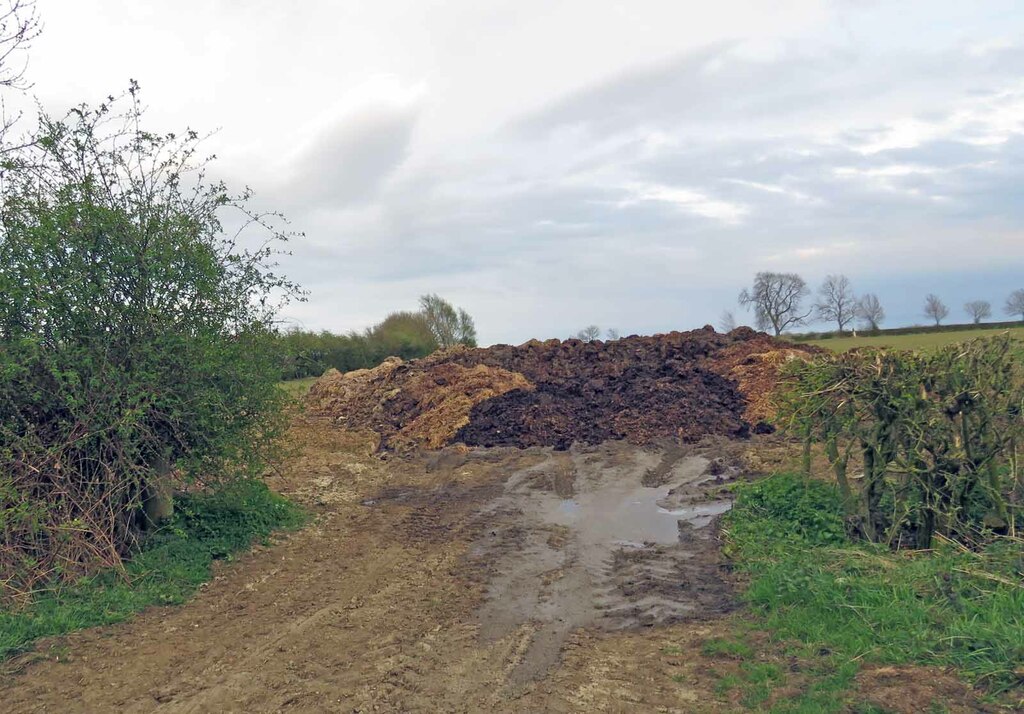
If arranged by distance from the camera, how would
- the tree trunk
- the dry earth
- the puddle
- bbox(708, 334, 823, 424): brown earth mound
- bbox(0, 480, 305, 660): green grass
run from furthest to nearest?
bbox(708, 334, 823, 424): brown earth mound < the tree trunk < the puddle < bbox(0, 480, 305, 660): green grass < the dry earth

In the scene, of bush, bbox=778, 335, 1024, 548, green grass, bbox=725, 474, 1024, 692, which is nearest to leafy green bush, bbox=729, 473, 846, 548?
green grass, bbox=725, 474, 1024, 692

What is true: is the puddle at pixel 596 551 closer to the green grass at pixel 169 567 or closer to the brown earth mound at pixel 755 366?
the green grass at pixel 169 567

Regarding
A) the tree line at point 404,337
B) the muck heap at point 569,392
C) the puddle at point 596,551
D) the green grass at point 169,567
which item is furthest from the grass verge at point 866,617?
the tree line at point 404,337

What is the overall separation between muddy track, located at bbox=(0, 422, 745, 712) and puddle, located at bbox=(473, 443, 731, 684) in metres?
0.03

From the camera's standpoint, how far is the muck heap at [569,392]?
16.0m

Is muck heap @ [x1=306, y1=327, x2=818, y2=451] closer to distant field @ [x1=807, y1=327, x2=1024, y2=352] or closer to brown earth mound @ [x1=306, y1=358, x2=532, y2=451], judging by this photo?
brown earth mound @ [x1=306, y1=358, x2=532, y2=451]

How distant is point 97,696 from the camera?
4820 millimetres

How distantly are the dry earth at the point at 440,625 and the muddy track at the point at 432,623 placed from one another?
0.02m

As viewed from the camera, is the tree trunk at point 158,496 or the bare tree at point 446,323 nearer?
the tree trunk at point 158,496

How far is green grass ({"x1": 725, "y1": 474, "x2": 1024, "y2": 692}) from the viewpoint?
4.38 metres

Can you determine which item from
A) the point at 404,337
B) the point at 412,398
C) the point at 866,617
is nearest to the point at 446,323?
the point at 404,337

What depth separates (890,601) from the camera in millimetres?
5195

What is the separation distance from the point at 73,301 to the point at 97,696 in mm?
3785

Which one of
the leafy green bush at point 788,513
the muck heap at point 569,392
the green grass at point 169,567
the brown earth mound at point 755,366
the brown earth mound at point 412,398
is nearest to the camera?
the green grass at point 169,567
